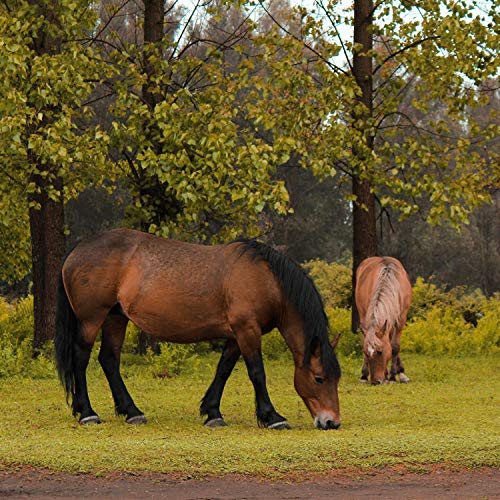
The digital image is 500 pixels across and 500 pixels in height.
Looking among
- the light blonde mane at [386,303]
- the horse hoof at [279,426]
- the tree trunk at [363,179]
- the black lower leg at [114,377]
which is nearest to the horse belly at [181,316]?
the black lower leg at [114,377]

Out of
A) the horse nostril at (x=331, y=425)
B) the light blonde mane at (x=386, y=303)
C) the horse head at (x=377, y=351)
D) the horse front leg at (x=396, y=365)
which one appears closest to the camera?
the horse nostril at (x=331, y=425)

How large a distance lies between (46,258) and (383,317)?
19.5ft

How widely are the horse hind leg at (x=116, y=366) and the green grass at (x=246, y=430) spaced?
0.16 metres

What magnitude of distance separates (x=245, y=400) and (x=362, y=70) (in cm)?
831

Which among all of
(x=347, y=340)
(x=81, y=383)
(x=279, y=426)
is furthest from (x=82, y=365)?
(x=347, y=340)

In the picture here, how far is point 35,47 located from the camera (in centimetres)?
1689

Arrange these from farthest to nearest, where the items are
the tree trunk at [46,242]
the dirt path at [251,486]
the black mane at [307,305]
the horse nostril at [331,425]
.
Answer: the tree trunk at [46,242], the black mane at [307,305], the horse nostril at [331,425], the dirt path at [251,486]

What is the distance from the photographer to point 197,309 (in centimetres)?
1075

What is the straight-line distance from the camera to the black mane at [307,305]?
402 inches

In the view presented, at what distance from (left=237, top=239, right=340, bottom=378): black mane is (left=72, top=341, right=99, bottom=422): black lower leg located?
2.32 meters

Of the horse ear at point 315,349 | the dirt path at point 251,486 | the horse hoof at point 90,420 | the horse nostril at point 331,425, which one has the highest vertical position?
the horse ear at point 315,349

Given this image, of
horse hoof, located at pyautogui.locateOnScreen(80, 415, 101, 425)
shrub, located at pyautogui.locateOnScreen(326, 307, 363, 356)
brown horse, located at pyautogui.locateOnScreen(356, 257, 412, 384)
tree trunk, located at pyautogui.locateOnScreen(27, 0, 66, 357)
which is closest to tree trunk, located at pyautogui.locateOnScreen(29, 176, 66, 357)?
tree trunk, located at pyautogui.locateOnScreen(27, 0, 66, 357)

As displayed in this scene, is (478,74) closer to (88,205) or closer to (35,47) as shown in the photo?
(35,47)

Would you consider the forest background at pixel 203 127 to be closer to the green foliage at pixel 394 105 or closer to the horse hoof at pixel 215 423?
the green foliage at pixel 394 105
